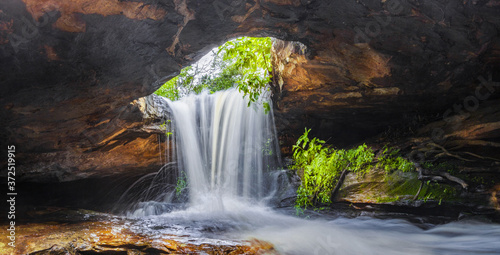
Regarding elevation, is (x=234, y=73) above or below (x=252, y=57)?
above

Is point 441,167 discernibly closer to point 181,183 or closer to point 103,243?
point 103,243

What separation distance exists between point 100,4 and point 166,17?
0.68 metres

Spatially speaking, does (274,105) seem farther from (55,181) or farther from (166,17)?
(55,181)

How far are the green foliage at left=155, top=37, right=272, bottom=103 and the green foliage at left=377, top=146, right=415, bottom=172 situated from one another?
2.43m

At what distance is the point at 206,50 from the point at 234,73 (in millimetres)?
4927

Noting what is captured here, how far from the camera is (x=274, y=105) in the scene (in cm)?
683

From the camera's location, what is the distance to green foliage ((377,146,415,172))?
17.3ft

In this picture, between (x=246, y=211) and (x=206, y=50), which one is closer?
(x=206, y=50)

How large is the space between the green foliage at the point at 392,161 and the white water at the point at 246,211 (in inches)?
40.0

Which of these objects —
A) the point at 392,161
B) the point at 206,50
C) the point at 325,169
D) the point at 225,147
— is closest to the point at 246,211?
the point at 325,169

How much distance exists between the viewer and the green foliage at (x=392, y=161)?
527cm

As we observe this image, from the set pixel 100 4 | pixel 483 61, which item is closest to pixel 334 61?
pixel 483 61

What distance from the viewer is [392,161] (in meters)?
5.59

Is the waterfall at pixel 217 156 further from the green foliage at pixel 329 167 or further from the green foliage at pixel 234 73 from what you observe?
the green foliage at pixel 329 167
